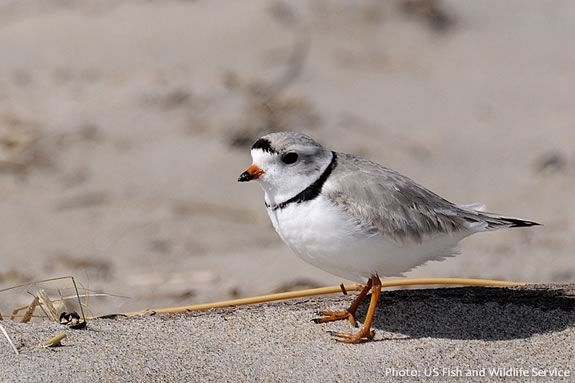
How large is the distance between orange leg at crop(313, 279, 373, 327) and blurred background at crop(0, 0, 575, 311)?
1.82 metres

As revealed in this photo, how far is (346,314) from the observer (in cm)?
393

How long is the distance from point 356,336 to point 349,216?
415mm

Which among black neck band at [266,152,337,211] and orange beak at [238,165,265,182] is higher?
orange beak at [238,165,265,182]

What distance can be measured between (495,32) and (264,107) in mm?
2511

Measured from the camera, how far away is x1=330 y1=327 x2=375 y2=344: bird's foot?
12.1ft

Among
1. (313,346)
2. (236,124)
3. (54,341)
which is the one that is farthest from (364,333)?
(236,124)

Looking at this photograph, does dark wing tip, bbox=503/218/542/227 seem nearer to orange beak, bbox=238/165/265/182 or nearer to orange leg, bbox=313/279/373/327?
orange leg, bbox=313/279/373/327

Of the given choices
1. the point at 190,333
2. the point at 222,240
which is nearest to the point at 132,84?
the point at 222,240

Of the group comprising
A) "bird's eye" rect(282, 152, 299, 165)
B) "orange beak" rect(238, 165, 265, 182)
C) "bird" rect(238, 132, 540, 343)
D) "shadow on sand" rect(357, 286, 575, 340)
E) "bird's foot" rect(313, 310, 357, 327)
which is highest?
"bird's eye" rect(282, 152, 299, 165)

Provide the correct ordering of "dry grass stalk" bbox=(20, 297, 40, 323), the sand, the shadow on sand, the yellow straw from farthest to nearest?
the yellow straw < "dry grass stalk" bbox=(20, 297, 40, 323) < the shadow on sand < the sand

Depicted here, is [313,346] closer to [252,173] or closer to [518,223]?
[252,173]

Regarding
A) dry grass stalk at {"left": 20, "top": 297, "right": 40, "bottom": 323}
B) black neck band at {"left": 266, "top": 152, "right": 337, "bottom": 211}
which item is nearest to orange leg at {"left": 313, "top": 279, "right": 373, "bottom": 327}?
black neck band at {"left": 266, "top": 152, "right": 337, "bottom": 211}

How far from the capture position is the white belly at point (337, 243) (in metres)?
3.74

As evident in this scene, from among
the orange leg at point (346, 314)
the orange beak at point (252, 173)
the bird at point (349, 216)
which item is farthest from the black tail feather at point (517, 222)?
the orange beak at point (252, 173)
